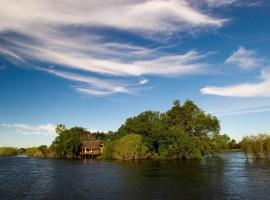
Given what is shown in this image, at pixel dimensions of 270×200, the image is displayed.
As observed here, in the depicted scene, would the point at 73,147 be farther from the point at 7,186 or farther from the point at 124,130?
the point at 7,186

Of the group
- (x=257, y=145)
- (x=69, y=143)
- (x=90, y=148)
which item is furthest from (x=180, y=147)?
(x=90, y=148)

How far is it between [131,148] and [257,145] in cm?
4643

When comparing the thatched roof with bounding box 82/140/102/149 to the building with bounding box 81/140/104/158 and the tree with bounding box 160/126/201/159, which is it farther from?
the tree with bounding box 160/126/201/159

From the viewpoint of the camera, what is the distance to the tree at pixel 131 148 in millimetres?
128000

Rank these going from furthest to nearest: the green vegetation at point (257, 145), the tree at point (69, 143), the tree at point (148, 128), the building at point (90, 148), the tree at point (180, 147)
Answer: the building at point (90, 148)
the tree at point (69, 143)
the tree at point (148, 128)
the tree at point (180, 147)
the green vegetation at point (257, 145)

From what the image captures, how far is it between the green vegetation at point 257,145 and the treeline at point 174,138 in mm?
25456

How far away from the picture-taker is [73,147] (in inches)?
6511

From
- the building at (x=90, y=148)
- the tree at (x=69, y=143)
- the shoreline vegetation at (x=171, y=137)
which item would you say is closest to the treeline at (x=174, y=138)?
the shoreline vegetation at (x=171, y=137)

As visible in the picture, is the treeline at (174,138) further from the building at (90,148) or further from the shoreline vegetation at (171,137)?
the building at (90,148)

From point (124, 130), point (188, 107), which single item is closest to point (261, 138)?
point (188, 107)

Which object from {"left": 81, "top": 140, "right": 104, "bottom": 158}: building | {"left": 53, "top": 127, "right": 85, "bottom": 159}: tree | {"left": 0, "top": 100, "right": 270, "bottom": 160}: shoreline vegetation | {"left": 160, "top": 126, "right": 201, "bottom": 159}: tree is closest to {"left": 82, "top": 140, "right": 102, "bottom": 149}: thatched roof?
{"left": 81, "top": 140, "right": 104, "bottom": 158}: building

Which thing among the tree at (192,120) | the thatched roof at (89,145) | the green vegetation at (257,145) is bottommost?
the green vegetation at (257,145)

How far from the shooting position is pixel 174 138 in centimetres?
13050

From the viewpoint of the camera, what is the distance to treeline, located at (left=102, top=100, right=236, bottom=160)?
129375 millimetres
